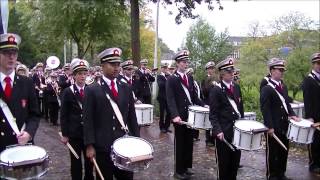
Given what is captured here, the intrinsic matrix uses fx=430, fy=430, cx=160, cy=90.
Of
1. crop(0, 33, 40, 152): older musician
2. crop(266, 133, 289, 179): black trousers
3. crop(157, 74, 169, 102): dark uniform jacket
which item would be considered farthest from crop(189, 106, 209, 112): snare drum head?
crop(157, 74, 169, 102): dark uniform jacket

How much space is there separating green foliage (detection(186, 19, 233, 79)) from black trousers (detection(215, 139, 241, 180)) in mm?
16931

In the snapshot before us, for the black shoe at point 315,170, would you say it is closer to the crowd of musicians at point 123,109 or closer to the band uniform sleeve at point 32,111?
the crowd of musicians at point 123,109

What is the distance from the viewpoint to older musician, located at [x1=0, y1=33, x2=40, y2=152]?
450 centimetres

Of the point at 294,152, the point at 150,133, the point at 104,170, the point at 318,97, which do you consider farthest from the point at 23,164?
the point at 150,133

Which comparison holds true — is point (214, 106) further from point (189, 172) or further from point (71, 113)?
point (71, 113)

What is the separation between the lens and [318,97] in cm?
805

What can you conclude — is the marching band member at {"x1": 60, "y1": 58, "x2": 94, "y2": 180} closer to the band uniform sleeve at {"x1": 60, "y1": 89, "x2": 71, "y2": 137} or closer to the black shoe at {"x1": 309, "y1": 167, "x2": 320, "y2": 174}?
the band uniform sleeve at {"x1": 60, "y1": 89, "x2": 71, "y2": 137}

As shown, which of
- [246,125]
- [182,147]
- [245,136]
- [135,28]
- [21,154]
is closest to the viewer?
[21,154]

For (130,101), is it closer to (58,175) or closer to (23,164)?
(23,164)

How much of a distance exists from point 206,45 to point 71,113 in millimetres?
17796

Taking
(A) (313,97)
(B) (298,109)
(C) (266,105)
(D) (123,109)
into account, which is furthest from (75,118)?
(B) (298,109)

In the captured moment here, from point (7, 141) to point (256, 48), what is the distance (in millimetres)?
33580

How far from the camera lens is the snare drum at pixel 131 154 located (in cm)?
470

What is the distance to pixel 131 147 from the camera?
16.1 ft
